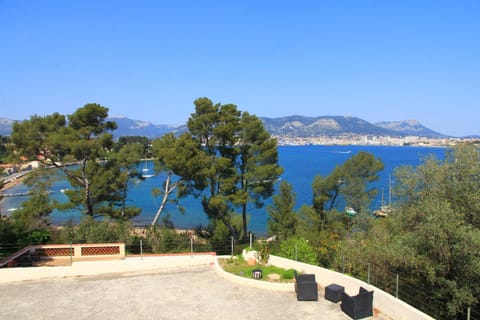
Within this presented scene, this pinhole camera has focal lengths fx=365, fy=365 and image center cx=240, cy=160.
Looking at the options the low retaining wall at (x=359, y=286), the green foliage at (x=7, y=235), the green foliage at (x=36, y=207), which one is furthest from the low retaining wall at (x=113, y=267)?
the green foliage at (x=36, y=207)

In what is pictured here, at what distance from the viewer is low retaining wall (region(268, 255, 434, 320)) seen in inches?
271

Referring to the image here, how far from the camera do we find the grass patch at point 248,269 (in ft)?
30.6

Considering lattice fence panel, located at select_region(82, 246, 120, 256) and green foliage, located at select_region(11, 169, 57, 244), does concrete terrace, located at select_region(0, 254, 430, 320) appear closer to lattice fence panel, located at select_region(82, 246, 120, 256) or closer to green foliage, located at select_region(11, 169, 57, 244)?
lattice fence panel, located at select_region(82, 246, 120, 256)

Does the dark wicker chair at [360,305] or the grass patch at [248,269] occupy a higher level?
the dark wicker chair at [360,305]

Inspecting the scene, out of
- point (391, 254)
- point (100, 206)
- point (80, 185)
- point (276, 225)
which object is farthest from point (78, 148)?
point (391, 254)

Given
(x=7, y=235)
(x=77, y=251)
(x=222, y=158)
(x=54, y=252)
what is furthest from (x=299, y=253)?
(x=7, y=235)

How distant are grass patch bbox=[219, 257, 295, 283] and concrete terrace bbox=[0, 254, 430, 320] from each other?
293 millimetres

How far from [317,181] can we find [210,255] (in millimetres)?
10094

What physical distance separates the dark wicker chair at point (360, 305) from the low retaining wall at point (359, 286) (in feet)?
1.24

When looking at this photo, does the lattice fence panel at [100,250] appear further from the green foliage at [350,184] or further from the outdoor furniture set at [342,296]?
the green foliage at [350,184]

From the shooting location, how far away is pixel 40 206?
55.8ft

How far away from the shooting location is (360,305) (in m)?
7.16

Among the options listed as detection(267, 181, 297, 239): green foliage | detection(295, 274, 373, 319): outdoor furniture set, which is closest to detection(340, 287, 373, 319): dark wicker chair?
detection(295, 274, 373, 319): outdoor furniture set

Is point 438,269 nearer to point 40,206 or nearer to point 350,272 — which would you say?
point 350,272
